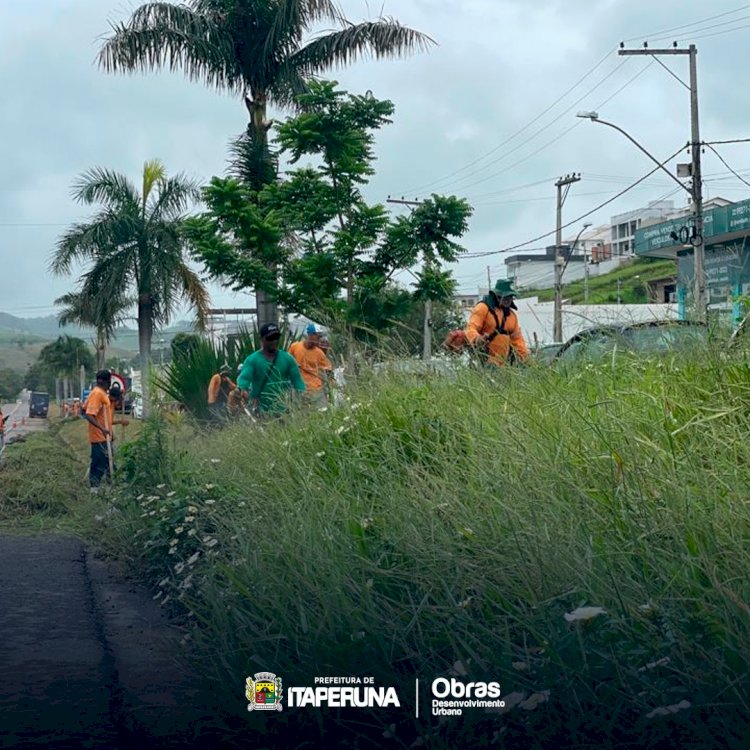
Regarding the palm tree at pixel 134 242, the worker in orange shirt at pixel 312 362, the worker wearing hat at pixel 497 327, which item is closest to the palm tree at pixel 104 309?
the palm tree at pixel 134 242

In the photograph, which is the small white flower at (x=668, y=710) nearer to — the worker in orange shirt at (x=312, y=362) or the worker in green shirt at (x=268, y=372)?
the worker in orange shirt at (x=312, y=362)

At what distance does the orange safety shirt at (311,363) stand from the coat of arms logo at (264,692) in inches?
237

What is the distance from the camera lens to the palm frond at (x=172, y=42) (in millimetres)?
20484

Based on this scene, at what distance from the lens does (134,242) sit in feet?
114

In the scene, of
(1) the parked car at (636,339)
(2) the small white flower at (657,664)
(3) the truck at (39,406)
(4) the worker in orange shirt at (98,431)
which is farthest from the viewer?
(3) the truck at (39,406)

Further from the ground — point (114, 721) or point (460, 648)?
point (460, 648)

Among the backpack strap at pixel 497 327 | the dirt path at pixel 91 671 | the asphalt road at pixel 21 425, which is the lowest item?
the dirt path at pixel 91 671

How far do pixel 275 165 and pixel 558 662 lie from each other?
15.9 meters

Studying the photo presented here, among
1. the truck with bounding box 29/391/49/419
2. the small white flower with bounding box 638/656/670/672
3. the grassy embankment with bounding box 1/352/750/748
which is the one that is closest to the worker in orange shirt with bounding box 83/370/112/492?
the grassy embankment with bounding box 1/352/750/748

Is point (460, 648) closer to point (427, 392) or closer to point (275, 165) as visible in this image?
point (427, 392)

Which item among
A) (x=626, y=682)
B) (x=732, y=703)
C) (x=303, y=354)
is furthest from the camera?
(x=303, y=354)

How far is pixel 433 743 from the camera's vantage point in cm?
399

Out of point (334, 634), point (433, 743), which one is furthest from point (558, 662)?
point (334, 634)

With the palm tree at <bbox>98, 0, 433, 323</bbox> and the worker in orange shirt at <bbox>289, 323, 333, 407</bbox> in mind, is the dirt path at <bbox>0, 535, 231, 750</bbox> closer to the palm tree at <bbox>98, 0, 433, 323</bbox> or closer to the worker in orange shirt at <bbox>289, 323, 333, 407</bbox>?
the worker in orange shirt at <bbox>289, 323, 333, 407</bbox>
